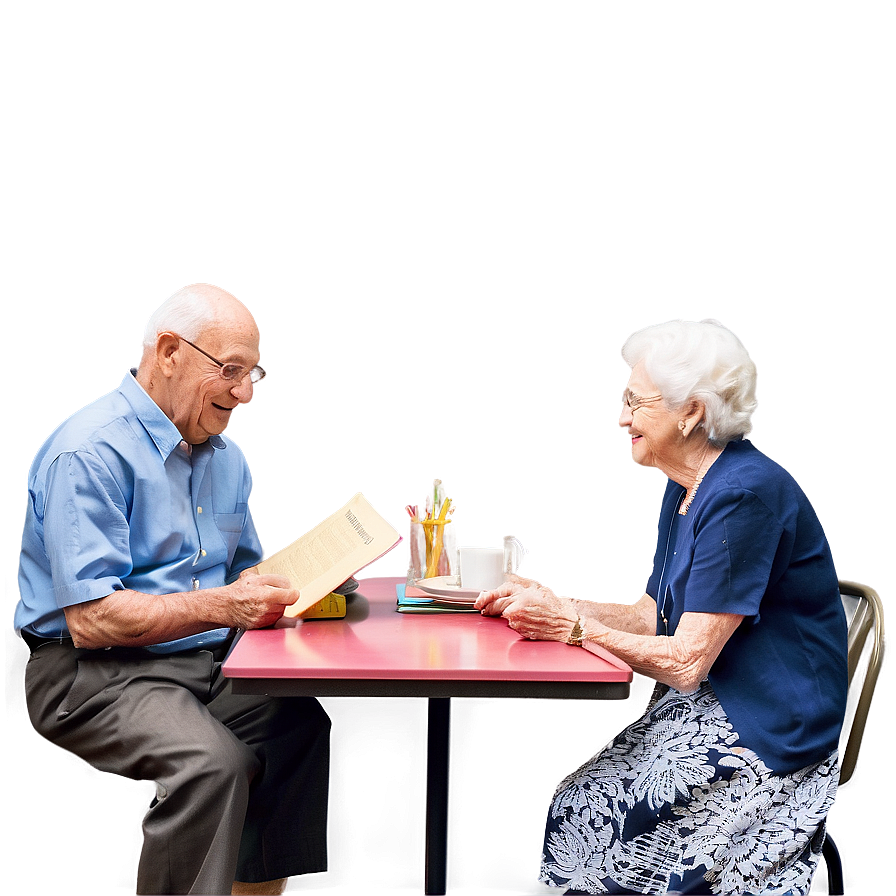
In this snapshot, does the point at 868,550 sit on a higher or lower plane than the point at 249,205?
lower

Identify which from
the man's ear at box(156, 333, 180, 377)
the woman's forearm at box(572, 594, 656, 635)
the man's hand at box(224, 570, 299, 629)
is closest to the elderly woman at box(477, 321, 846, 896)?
the woman's forearm at box(572, 594, 656, 635)

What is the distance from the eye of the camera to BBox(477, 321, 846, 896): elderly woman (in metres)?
1.62

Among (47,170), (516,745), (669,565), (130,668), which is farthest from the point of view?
(516,745)

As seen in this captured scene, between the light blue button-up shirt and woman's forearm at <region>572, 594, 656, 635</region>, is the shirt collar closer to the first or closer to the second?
the light blue button-up shirt

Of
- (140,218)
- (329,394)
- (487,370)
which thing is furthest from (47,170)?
(487,370)

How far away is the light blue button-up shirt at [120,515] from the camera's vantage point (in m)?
1.64

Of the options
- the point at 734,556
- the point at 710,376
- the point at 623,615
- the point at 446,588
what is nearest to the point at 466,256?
the point at 710,376

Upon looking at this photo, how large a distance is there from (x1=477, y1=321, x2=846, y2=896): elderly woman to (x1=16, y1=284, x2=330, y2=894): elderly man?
0.59 metres

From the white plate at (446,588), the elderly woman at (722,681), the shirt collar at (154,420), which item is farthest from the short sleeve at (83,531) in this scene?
the elderly woman at (722,681)

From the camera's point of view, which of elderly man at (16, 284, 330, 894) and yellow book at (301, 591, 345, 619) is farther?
yellow book at (301, 591, 345, 619)

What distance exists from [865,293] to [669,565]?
3.40 feet

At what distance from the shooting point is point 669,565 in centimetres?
197

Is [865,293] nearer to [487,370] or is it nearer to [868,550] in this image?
[868,550]

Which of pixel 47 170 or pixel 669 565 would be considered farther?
pixel 47 170
